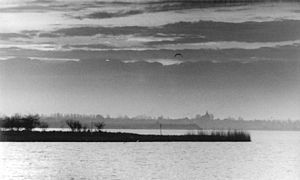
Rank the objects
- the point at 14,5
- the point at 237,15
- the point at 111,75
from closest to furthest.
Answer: the point at 14,5 → the point at 237,15 → the point at 111,75

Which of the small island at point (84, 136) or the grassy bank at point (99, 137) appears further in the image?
the grassy bank at point (99, 137)

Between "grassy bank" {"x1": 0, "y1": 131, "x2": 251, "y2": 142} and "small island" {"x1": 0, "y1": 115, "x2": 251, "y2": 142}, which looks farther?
"grassy bank" {"x1": 0, "y1": 131, "x2": 251, "y2": 142}

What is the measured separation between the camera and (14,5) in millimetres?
11180

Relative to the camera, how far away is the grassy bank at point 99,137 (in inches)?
998

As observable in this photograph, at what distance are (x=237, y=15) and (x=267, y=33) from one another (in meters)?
1.07

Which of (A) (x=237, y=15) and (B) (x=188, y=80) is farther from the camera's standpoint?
(B) (x=188, y=80)

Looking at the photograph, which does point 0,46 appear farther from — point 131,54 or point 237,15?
point 237,15

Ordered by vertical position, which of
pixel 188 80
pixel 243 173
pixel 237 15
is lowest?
pixel 243 173

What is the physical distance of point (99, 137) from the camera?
29.2 m

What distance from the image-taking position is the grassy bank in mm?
25345

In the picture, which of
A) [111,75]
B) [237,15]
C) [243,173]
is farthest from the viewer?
[243,173]

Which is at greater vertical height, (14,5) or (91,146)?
(14,5)

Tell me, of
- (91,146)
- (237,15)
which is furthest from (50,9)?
(91,146)

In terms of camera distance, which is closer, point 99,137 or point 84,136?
point 84,136
